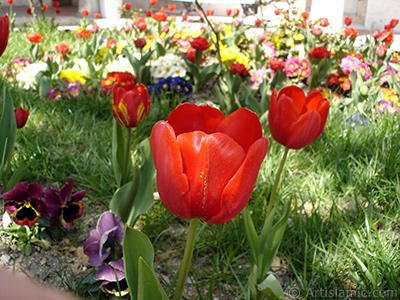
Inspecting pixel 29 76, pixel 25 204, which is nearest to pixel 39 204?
pixel 25 204

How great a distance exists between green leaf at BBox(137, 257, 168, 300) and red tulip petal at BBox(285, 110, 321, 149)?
517 mm

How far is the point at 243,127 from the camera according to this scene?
65 cm

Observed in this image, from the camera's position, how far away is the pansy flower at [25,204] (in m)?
1.25

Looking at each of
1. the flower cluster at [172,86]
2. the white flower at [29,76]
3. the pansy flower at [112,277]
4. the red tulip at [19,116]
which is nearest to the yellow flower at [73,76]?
the white flower at [29,76]

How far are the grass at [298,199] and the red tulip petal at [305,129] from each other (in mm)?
441

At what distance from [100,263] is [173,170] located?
753 millimetres

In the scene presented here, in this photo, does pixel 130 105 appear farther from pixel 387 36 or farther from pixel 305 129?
pixel 387 36

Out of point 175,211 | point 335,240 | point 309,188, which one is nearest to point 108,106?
point 309,188

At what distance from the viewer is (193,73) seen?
3.16 m

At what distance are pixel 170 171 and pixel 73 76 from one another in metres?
2.78

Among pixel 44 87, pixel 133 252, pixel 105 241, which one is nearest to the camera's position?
pixel 133 252

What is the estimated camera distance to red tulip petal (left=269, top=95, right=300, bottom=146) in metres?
0.98

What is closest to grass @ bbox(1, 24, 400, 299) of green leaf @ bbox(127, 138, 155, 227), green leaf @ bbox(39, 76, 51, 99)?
green leaf @ bbox(39, 76, 51, 99)

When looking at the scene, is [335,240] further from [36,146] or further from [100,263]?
[36,146]
